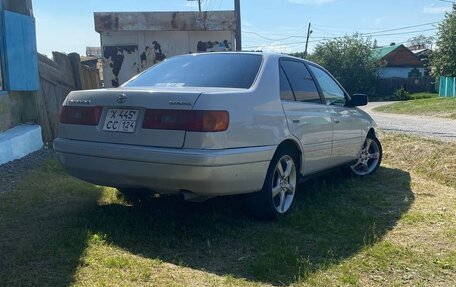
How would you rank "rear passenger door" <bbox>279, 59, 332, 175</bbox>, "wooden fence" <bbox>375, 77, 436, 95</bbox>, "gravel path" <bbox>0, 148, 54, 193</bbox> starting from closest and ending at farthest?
"rear passenger door" <bbox>279, 59, 332, 175</bbox> → "gravel path" <bbox>0, 148, 54, 193</bbox> → "wooden fence" <bbox>375, 77, 436, 95</bbox>

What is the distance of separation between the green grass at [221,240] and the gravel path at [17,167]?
0.68 feet

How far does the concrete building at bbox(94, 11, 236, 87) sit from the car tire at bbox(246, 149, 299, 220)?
6.80m

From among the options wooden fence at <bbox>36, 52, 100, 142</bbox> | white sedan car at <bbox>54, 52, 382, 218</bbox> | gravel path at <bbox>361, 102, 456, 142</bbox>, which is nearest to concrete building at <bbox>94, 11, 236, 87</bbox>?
wooden fence at <bbox>36, 52, 100, 142</bbox>

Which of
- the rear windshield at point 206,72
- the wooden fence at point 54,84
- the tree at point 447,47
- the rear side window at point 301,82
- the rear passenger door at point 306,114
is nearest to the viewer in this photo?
the rear windshield at point 206,72

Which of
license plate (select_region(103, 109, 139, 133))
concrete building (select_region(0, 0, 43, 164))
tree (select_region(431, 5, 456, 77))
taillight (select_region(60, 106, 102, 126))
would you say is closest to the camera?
license plate (select_region(103, 109, 139, 133))

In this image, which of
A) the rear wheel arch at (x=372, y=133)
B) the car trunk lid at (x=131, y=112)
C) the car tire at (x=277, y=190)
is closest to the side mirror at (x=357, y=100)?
the rear wheel arch at (x=372, y=133)

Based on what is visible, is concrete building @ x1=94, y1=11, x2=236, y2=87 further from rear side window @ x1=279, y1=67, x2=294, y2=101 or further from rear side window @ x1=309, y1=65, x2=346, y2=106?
rear side window @ x1=279, y1=67, x2=294, y2=101

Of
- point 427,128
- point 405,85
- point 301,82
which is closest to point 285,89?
point 301,82

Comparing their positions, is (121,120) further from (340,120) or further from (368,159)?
(368,159)

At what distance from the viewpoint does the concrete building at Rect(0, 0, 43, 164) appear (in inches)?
280

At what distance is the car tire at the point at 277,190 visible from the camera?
14.0 feet

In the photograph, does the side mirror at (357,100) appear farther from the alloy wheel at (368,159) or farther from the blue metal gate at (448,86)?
the blue metal gate at (448,86)

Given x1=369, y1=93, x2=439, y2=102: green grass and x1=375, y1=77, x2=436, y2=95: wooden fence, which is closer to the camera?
x1=369, y1=93, x2=439, y2=102: green grass

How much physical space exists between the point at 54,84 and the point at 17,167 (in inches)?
113
